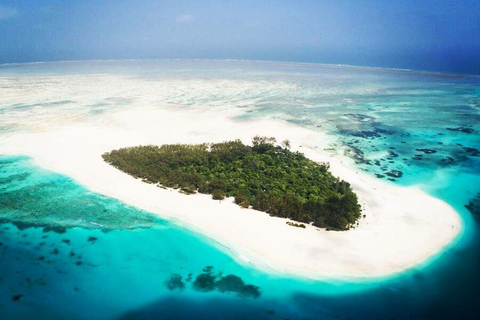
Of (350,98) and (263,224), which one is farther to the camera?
(350,98)

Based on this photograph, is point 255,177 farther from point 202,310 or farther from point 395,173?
point 395,173

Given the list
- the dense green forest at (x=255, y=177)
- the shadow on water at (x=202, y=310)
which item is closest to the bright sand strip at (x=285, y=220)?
the dense green forest at (x=255, y=177)

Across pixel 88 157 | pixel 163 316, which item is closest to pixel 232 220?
pixel 163 316

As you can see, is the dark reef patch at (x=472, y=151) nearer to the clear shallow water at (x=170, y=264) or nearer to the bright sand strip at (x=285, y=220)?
the clear shallow water at (x=170, y=264)

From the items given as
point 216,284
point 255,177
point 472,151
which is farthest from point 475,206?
point 216,284

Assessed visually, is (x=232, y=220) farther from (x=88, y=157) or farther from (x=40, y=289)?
(x=88, y=157)

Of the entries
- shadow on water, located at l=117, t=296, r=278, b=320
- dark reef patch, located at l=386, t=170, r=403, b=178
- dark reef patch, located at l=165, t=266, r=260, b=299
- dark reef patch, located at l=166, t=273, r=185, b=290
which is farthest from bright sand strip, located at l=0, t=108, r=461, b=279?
dark reef patch, located at l=166, t=273, r=185, b=290
